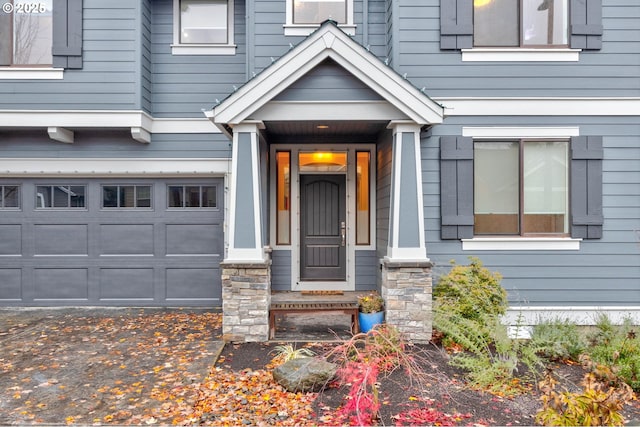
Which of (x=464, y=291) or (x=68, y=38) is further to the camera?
(x=68, y=38)

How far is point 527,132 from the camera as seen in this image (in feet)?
19.7

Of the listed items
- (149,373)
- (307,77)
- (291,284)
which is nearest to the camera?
(149,373)

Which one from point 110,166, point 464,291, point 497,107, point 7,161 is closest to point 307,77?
point 497,107

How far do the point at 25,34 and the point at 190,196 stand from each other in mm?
3587

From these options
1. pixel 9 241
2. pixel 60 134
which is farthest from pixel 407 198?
pixel 9 241

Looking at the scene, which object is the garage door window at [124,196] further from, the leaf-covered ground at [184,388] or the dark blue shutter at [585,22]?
the dark blue shutter at [585,22]

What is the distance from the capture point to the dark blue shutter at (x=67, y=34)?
638 cm

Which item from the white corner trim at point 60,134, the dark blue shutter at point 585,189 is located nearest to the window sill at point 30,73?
the white corner trim at point 60,134

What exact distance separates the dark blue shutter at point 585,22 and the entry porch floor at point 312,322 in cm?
499

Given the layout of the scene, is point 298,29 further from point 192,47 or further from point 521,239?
point 521,239

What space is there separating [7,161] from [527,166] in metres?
8.38

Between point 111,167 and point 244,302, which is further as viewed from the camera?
Result: point 111,167

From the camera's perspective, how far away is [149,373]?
4.38 meters

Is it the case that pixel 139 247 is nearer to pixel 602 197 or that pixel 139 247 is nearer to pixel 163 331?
pixel 163 331
